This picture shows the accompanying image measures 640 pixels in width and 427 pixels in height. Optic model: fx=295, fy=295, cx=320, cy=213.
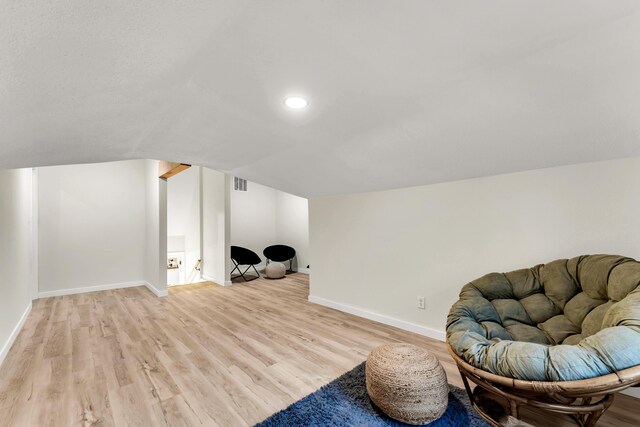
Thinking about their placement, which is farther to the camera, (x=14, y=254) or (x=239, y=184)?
(x=239, y=184)

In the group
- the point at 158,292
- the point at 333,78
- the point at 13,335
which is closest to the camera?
the point at 333,78

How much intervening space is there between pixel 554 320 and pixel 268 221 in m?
6.32

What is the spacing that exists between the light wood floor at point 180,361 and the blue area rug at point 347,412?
108 mm

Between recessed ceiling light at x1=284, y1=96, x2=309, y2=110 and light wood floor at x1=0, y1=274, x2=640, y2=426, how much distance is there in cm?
186

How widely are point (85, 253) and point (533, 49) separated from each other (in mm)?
6385

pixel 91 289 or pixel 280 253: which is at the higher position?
pixel 280 253

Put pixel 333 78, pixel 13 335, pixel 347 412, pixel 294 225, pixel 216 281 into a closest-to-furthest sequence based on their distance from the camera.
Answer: pixel 333 78
pixel 347 412
pixel 13 335
pixel 216 281
pixel 294 225

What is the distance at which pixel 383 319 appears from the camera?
3244 millimetres

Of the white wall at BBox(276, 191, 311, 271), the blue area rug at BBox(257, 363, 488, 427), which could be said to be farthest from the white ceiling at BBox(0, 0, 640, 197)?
the white wall at BBox(276, 191, 311, 271)

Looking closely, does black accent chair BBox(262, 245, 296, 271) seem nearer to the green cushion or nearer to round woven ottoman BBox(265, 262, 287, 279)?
round woven ottoman BBox(265, 262, 287, 279)

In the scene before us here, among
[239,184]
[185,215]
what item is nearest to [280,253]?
[239,184]

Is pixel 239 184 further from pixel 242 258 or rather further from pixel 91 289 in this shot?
pixel 91 289

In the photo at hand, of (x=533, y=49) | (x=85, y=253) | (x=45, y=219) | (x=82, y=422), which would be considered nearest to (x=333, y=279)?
(x=82, y=422)

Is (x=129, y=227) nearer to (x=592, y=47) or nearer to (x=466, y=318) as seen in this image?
(x=466, y=318)
